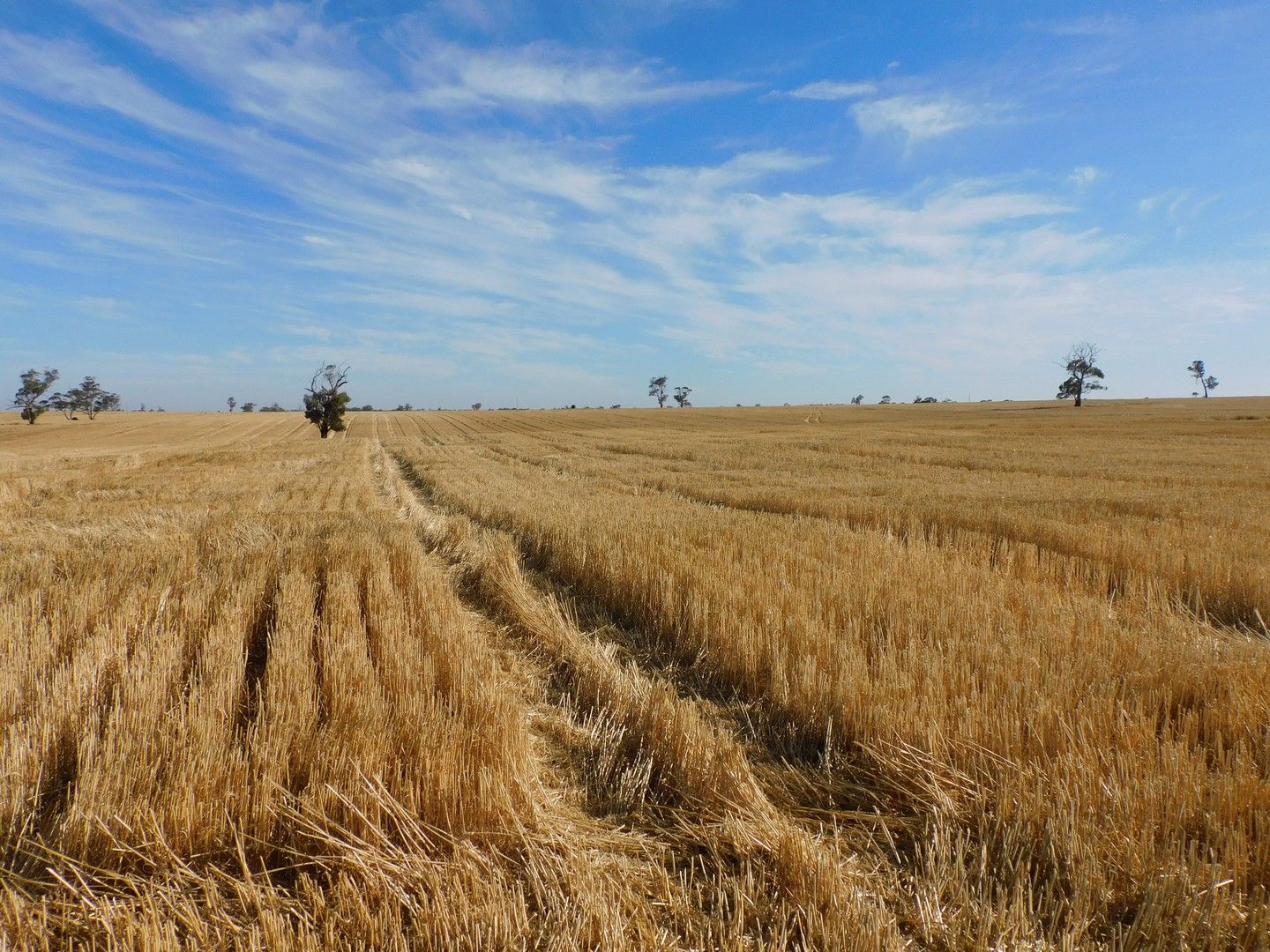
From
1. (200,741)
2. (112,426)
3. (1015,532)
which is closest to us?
(200,741)

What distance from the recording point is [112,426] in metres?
80.2

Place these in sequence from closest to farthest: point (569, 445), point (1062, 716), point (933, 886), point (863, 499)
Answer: point (933, 886), point (1062, 716), point (863, 499), point (569, 445)

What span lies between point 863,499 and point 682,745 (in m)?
11.5

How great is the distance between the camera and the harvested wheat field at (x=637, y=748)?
2.52 metres

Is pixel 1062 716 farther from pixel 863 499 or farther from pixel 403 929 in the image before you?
pixel 863 499

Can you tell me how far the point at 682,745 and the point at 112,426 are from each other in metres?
98.8

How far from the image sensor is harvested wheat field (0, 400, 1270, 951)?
2523 millimetres

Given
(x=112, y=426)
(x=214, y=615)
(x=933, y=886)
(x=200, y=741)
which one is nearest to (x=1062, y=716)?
(x=933, y=886)

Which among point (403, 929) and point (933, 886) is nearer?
point (403, 929)

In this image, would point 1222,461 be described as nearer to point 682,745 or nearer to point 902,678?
point 902,678

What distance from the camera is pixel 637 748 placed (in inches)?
163

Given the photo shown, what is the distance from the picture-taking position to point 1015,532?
1049cm

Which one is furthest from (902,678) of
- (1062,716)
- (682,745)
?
(682,745)

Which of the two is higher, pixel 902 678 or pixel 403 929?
pixel 902 678
